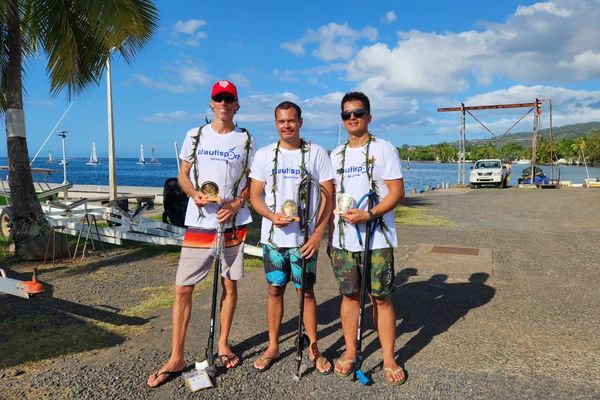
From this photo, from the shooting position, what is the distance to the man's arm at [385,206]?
3281mm

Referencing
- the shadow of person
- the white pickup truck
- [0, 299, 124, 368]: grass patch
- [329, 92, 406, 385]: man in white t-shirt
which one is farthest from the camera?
the white pickup truck

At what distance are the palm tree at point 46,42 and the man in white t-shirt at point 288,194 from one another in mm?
5297

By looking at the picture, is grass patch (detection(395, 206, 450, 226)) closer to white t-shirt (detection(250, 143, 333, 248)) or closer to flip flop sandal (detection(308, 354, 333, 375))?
flip flop sandal (detection(308, 354, 333, 375))

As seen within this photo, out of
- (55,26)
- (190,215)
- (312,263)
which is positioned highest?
(55,26)

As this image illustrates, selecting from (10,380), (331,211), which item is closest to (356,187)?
(331,211)

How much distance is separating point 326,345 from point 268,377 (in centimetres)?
79

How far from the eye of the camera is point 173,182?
997cm

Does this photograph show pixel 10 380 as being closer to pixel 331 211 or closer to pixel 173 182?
pixel 331 211

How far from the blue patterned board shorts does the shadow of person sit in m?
1.10

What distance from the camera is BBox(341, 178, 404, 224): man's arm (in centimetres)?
328

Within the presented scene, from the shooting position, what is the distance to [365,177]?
135 inches

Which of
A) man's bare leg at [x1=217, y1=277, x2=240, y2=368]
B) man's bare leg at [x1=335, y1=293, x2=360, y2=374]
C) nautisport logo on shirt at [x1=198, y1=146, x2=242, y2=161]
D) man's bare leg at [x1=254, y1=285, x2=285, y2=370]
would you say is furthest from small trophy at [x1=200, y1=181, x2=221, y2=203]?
man's bare leg at [x1=335, y1=293, x2=360, y2=374]

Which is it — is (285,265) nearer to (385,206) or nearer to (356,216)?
(356,216)

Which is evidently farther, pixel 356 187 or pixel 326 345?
pixel 326 345
